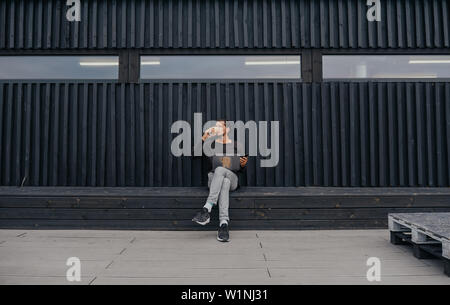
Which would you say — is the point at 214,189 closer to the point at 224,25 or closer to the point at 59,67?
the point at 224,25

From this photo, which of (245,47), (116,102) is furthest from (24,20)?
(245,47)

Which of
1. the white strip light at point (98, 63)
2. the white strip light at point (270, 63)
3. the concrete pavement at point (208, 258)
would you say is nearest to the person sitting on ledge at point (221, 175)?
the concrete pavement at point (208, 258)

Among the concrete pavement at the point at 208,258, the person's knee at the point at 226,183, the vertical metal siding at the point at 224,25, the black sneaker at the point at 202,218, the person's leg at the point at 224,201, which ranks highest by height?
the vertical metal siding at the point at 224,25

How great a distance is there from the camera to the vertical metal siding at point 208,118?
17.9 feet

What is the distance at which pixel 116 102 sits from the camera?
5555 mm

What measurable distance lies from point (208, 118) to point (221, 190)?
172cm

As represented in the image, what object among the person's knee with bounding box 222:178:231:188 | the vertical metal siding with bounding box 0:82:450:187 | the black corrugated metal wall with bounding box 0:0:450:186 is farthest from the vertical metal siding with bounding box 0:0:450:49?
the person's knee with bounding box 222:178:231:188

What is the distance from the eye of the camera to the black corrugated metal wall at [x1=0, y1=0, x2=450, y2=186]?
5461 mm

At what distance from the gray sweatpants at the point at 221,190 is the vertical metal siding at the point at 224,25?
8.42 feet

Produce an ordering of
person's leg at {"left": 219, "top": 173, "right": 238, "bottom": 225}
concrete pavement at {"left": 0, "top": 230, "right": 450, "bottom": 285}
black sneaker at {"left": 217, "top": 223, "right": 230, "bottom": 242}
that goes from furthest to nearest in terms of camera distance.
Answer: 1. person's leg at {"left": 219, "top": 173, "right": 238, "bottom": 225}
2. black sneaker at {"left": 217, "top": 223, "right": 230, "bottom": 242}
3. concrete pavement at {"left": 0, "top": 230, "right": 450, "bottom": 285}

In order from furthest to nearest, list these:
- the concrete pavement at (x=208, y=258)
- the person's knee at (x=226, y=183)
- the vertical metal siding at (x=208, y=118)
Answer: the vertical metal siding at (x=208, y=118), the person's knee at (x=226, y=183), the concrete pavement at (x=208, y=258)

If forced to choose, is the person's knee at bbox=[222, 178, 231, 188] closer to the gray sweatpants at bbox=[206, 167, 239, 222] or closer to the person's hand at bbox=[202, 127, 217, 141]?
the gray sweatpants at bbox=[206, 167, 239, 222]

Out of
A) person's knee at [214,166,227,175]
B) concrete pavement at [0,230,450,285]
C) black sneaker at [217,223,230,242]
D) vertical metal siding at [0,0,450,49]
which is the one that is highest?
vertical metal siding at [0,0,450,49]

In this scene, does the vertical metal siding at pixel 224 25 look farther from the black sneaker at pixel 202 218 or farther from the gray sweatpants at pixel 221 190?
the black sneaker at pixel 202 218
